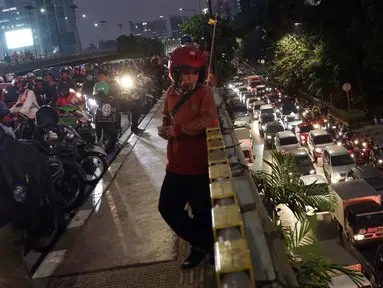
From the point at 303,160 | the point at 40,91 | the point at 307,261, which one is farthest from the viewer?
the point at 303,160

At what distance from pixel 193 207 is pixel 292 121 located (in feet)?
83.3

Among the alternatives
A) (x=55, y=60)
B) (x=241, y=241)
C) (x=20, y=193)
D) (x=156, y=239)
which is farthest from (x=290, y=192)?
(x=55, y=60)

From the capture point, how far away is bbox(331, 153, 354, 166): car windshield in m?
17.8

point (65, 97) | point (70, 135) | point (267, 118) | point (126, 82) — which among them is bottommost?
point (267, 118)

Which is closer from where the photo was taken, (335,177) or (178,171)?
(178,171)

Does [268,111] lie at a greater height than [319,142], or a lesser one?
greater

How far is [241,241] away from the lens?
1865 millimetres

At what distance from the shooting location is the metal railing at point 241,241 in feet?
5.65

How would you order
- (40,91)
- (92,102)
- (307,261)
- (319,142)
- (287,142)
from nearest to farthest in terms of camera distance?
1. (307,261)
2. (92,102)
3. (40,91)
4. (319,142)
5. (287,142)

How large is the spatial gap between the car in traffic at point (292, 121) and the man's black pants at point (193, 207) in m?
24.8

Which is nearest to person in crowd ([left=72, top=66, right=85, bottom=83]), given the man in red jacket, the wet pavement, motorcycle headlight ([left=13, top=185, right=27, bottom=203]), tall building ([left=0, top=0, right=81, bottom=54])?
the wet pavement

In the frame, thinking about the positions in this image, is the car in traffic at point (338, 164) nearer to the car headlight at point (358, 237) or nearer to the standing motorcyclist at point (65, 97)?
the car headlight at point (358, 237)

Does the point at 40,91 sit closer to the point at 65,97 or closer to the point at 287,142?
the point at 65,97

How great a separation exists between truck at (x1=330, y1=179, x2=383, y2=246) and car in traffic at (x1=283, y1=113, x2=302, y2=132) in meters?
14.7
